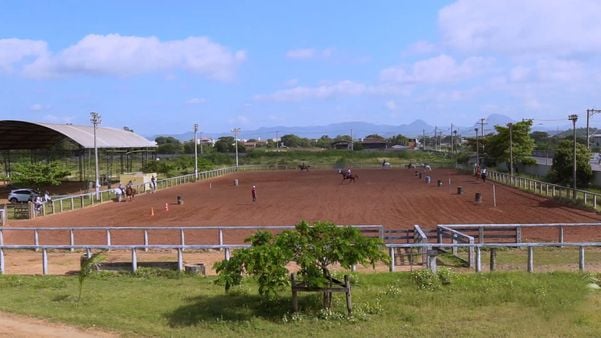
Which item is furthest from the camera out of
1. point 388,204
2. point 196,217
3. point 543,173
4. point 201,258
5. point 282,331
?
point 543,173

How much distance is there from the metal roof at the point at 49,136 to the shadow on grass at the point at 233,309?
4546 centimetres

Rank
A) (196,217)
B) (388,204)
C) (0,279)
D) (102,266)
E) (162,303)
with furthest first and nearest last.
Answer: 1. (388,204)
2. (196,217)
3. (102,266)
4. (0,279)
5. (162,303)

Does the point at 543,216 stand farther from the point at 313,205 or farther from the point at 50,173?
the point at 50,173

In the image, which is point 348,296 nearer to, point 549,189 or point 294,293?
Answer: point 294,293

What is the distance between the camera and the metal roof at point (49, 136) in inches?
2103

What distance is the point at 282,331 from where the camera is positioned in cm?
914

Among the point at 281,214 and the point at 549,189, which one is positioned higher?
the point at 549,189

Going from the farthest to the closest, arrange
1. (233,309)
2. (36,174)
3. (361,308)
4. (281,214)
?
(36,174)
(281,214)
(233,309)
(361,308)

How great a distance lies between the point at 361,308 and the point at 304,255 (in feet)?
5.00

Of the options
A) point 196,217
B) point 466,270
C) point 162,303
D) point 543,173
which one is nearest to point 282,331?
point 162,303

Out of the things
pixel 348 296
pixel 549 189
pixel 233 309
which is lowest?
pixel 549 189

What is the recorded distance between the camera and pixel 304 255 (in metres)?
9.34

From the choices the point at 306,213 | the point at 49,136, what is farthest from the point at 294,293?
the point at 49,136

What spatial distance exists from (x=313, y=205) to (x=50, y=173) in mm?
23252
